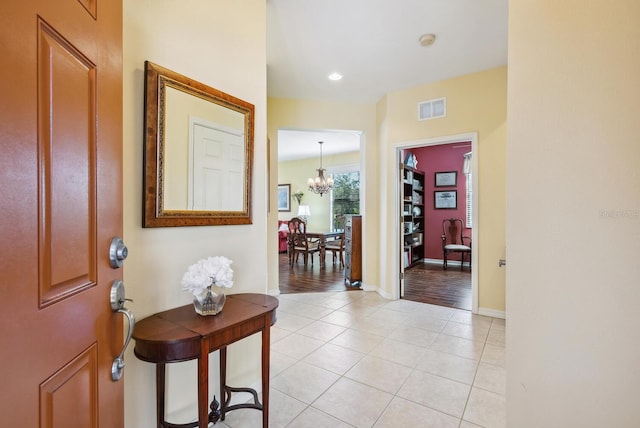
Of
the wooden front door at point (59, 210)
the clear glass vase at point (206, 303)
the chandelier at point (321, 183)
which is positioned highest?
the chandelier at point (321, 183)

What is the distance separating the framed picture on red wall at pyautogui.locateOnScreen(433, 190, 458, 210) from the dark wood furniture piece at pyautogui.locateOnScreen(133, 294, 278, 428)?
6011 millimetres

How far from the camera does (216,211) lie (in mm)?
1730

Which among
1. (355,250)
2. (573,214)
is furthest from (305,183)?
(573,214)

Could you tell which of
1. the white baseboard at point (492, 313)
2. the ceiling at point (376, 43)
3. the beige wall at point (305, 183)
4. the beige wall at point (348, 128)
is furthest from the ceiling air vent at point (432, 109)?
the beige wall at point (305, 183)

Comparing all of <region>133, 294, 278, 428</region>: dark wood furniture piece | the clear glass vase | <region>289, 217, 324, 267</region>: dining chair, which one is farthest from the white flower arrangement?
<region>289, 217, 324, 267</region>: dining chair

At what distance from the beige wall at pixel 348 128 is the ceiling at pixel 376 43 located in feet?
0.99

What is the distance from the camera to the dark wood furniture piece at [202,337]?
119 cm

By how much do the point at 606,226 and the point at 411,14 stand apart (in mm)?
2318

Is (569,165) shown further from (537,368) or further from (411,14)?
(411,14)

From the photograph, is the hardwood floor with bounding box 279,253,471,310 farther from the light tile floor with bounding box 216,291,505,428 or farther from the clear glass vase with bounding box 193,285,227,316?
the clear glass vase with bounding box 193,285,227,316

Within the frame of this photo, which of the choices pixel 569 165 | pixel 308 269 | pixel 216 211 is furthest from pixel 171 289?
pixel 308 269

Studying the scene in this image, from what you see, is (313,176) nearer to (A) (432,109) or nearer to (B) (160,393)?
(A) (432,109)

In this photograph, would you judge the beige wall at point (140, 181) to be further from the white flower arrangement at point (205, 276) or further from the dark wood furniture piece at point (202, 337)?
the white flower arrangement at point (205, 276)

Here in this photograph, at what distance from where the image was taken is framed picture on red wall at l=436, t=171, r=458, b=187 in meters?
6.67
